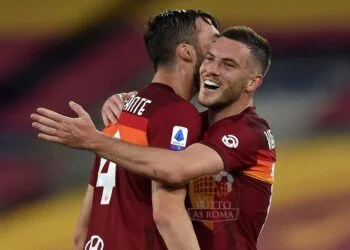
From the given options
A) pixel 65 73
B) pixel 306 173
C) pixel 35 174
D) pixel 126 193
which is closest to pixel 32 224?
pixel 35 174

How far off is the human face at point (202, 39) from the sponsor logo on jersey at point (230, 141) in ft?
0.78

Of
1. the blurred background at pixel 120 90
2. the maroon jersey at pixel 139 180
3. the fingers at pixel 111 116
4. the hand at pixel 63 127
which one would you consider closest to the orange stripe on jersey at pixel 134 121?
the maroon jersey at pixel 139 180

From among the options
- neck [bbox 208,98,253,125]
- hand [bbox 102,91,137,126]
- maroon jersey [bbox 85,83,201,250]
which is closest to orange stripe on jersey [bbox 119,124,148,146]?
maroon jersey [bbox 85,83,201,250]

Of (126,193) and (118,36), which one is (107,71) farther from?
(126,193)

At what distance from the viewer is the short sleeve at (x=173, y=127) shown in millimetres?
2660

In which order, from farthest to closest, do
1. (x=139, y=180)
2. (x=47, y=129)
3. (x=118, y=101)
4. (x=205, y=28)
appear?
1. (x=118, y=101)
2. (x=205, y=28)
3. (x=139, y=180)
4. (x=47, y=129)

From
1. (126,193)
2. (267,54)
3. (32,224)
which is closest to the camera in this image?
(126,193)

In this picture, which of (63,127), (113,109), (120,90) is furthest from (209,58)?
(120,90)

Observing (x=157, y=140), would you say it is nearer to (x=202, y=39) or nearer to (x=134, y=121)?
(x=134, y=121)

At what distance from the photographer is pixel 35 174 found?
15.6 feet

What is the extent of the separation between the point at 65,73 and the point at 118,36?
13.4 inches

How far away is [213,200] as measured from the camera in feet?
9.21

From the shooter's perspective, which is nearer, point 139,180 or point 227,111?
point 139,180

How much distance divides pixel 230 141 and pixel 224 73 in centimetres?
23
